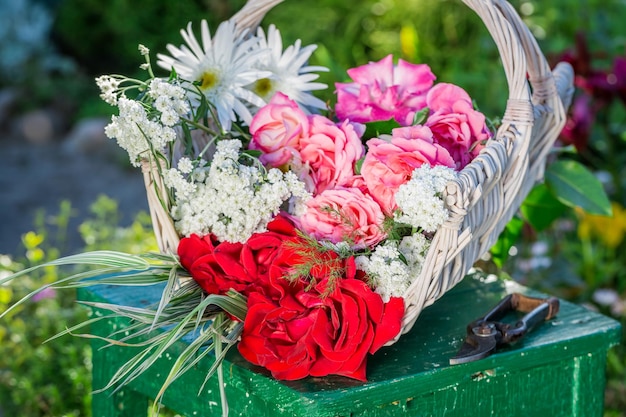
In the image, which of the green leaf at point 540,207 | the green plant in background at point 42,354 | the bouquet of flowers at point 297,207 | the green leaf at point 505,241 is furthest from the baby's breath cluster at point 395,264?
the green plant in background at point 42,354

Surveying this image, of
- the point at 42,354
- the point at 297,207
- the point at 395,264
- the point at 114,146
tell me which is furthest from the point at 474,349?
the point at 114,146

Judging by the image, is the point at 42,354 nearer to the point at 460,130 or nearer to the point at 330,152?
the point at 330,152

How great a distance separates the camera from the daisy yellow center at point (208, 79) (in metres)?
1.30

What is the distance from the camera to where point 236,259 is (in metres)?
1.14

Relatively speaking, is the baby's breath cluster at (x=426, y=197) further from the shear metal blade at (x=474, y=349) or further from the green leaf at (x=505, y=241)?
the green leaf at (x=505, y=241)

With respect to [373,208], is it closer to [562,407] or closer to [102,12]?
[562,407]

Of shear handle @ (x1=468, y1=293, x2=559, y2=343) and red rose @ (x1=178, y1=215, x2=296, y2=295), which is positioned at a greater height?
red rose @ (x1=178, y1=215, x2=296, y2=295)

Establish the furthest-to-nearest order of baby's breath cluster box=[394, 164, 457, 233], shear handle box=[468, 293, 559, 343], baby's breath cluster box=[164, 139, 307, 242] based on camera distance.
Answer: shear handle box=[468, 293, 559, 343] < baby's breath cluster box=[164, 139, 307, 242] < baby's breath cluster box=[394, 164, 457, 233]

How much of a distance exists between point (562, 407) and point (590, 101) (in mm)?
1511

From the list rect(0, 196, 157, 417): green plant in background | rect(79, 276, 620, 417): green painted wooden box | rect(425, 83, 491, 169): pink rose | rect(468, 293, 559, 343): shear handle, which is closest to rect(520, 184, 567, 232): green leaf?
rect(79, 276, 620, 417): green painted wooden box

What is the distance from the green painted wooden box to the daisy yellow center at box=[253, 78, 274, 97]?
38 cm

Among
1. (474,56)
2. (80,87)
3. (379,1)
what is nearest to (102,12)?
(80,87)

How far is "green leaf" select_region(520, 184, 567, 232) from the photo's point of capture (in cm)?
167

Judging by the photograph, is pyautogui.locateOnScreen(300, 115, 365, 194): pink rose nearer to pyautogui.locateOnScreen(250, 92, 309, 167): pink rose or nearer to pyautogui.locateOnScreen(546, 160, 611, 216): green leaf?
pyautogui.locateOnScreen(250, 92, 309, 167): pink rose
